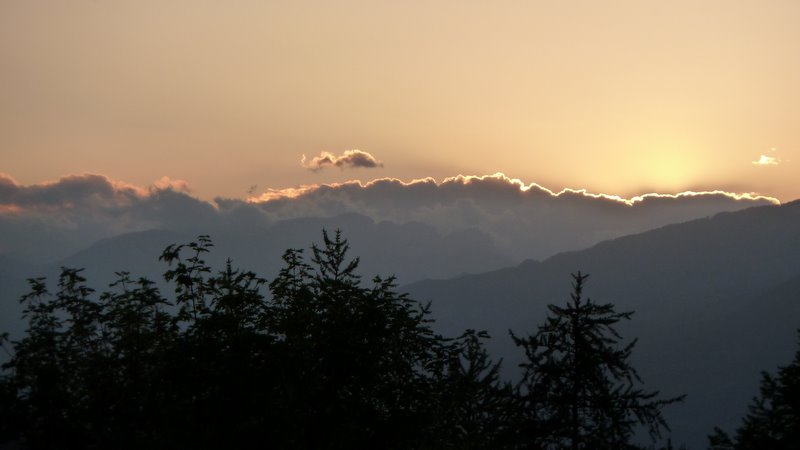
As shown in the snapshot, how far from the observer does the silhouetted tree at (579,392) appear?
25.8m

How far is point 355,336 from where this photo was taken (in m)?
30.2

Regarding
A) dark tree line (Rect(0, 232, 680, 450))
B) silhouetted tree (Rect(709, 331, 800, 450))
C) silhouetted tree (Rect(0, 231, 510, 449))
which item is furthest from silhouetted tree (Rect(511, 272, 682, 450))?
silhouetted tree (Rect(709, 331, 800, 450))

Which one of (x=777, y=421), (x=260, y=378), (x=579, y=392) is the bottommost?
(x=777, y=421)

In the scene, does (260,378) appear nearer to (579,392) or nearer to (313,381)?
(313,381)

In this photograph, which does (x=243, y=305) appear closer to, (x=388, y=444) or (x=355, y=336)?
(x=355, y=336)

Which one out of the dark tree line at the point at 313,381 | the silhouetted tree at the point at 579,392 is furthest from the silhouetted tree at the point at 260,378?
the silhouetted tree at the point at 579,392

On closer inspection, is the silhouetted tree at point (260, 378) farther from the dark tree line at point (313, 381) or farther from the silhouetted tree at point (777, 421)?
the silhouetted tree at point (777, 421)

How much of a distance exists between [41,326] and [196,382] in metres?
13.1

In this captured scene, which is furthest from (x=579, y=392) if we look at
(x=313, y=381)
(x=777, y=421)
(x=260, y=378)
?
(x=777, y=421)

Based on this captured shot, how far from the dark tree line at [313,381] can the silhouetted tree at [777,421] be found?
21.8ft

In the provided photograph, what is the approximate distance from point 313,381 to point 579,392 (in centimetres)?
882

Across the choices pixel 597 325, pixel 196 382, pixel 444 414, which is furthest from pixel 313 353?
pixel 597 325

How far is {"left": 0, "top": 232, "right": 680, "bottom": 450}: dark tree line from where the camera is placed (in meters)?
26.3

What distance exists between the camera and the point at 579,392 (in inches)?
1056
